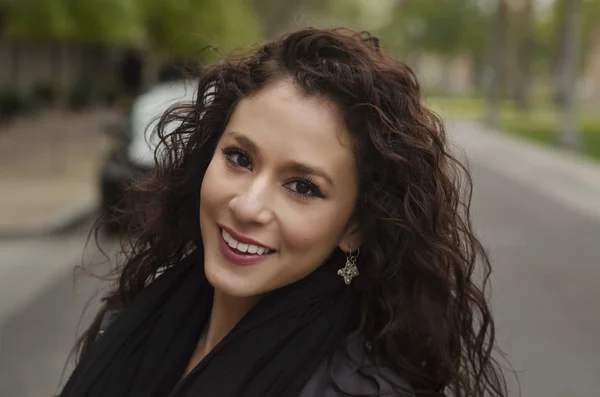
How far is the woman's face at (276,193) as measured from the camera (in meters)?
1.88

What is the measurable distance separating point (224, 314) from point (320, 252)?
29cm

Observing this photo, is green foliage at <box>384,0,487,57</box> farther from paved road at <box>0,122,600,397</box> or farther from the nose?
the nose

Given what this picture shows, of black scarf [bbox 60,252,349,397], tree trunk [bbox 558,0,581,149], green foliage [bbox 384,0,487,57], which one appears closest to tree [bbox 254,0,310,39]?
green foliage [bbox 384,0,487,57]

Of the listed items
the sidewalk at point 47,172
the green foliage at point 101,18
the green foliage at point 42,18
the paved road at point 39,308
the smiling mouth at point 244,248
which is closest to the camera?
the smiling mouth at point 244,248

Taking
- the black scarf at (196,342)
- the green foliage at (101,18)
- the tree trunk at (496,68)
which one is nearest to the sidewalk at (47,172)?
the green foliage at (101,18)

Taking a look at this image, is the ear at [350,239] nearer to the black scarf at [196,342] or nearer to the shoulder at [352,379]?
the black scarf at [196,342]

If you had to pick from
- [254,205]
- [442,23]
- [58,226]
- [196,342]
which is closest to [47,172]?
[58,226]

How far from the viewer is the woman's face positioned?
1880mm

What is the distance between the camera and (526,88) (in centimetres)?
6588

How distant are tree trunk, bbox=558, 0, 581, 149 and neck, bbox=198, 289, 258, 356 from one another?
2627 centimetres

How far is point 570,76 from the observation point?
2748 centimetres

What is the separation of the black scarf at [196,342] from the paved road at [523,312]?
4.52 feet

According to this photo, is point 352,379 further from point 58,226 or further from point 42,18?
point 42,18

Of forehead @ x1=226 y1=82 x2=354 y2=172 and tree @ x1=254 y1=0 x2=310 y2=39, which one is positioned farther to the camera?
tree @ x1=254 y1=0 x2=310 y2=39
